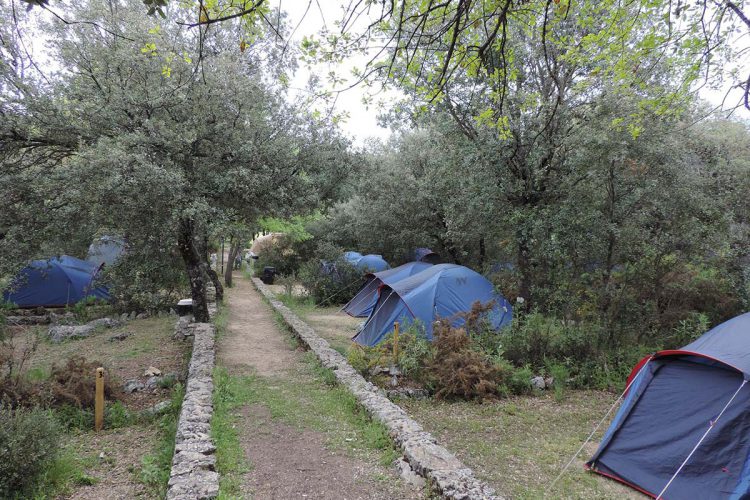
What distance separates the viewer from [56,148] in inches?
336

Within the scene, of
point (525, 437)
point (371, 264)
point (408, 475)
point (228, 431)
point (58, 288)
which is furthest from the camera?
point (371, 264)

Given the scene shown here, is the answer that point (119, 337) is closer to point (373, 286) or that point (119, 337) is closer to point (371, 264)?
point (373, 286)

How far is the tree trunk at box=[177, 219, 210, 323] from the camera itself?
9.86m

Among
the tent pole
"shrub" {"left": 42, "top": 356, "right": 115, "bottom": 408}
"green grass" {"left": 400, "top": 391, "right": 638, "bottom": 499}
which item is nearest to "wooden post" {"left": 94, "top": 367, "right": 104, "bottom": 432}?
"shrub" {"left": 42, "top": 356, "right": 115, "bottom": 408}

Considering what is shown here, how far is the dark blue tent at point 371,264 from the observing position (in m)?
17.7

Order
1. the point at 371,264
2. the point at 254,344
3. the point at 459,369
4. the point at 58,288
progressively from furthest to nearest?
the point at 371,264
the point at 58,288
the point at 254,344
the point at 459,369

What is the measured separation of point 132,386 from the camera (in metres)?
7.54

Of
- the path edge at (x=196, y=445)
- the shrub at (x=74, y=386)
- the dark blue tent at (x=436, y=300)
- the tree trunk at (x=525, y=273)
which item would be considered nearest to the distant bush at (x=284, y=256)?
the dark blue tent at (x=436, y=300)

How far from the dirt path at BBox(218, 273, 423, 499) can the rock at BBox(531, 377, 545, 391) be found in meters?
3.48

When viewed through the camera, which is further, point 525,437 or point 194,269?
point 194,269

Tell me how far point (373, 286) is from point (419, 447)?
1047 centimetres

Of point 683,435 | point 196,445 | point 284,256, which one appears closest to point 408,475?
point 196,445

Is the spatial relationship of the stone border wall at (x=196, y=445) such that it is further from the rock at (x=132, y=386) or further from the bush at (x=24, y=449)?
the bush at (x=24, y=449)

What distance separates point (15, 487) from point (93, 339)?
8.36 meters
